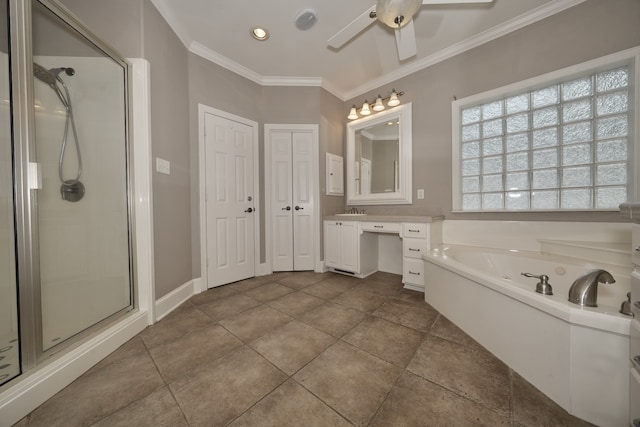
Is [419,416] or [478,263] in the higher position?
[478,263]

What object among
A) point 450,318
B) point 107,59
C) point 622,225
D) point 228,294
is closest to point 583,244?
point 622,225

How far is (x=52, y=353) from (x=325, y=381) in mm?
1413

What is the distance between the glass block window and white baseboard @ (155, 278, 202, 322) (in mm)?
3099

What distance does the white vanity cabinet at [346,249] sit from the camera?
9.24 feet

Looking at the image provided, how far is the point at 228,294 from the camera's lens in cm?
233

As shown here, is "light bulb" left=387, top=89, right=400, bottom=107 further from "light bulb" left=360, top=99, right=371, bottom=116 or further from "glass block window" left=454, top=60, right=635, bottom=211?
"glass block window" left=454, top=60, right=635, bottom=211

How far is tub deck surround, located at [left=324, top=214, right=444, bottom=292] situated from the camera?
Answer: 2.32 metres

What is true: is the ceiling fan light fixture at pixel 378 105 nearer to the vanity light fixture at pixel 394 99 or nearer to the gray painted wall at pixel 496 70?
the vanity light fixture at pixel 394 99

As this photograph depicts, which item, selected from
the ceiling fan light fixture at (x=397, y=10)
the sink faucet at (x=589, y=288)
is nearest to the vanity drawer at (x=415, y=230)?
the sink faucet at (x=589, y=288)

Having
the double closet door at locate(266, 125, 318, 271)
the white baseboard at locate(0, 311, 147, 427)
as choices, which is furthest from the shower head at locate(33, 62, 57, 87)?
the double closet door at locate(266, 125, 318, 271)

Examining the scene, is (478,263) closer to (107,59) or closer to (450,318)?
(450,318)

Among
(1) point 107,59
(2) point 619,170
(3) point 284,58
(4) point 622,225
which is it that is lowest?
(4) point 622,225

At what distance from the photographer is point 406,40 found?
1.70 metres

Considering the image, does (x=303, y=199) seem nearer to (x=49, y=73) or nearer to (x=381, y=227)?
(x=381, y=227)
